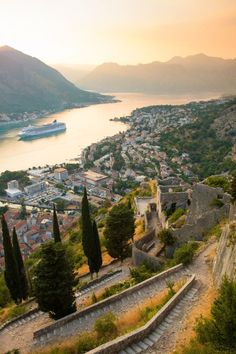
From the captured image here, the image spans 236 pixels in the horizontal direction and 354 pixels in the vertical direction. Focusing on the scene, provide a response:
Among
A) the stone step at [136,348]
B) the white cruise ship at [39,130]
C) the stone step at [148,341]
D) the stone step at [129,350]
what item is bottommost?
the white cruise ship at [39,130]

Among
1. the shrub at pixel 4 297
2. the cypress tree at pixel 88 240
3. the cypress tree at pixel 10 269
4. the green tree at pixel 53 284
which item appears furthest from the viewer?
the shrub at pixel 4 297

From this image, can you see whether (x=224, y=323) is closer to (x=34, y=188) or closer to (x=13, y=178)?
(x=34, y=188)

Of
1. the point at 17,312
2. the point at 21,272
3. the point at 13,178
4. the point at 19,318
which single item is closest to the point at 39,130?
the point at 13,178

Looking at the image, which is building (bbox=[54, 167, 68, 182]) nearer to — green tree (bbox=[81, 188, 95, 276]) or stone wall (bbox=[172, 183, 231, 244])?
green tree (bbox=[81, 188, 95, 276])

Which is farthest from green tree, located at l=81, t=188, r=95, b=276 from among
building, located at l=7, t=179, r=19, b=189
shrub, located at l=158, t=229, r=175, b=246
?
building, located at l=7, t=179, r=19, b=189

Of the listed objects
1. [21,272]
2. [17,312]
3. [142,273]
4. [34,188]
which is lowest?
[34,188]

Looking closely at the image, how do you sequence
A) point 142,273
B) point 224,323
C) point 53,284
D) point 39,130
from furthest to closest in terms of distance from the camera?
point 39,130 → point 142,273 → point 53,284 → point 224,323

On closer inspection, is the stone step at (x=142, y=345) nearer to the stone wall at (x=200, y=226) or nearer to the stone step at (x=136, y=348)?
the stone step at (x=136, y=348)

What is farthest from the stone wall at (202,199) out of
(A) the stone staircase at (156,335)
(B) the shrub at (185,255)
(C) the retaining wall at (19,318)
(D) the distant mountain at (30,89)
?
(D) the distant mountain at (30,89)
